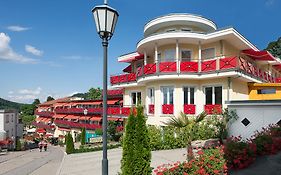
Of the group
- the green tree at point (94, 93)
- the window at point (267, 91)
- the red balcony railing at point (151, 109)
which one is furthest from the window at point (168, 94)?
the green tree at point (94, 93)

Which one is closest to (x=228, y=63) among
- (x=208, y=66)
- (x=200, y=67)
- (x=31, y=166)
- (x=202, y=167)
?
(x=208, y=66)

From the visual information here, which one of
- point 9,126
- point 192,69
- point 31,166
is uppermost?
point 192,69

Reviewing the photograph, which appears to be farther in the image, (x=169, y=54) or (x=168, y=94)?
(x=169, y=54)

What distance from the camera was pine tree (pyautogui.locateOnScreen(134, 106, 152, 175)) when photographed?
9516mm

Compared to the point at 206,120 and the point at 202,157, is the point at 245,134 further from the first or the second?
the point at 202,157

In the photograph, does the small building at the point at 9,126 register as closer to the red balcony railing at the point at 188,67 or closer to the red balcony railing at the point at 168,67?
the red balcony railing at the point at 168,67

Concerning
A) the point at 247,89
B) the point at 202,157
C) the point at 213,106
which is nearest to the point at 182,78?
the point at 213,106

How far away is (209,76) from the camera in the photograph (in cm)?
2017

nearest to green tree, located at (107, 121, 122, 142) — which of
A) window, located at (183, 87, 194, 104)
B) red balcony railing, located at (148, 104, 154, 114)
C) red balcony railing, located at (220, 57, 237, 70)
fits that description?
red balcony railing, located at (148, 104, 154, 114)

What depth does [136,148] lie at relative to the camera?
9.68m

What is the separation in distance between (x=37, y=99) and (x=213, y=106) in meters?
141

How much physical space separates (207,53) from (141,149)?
15.2m

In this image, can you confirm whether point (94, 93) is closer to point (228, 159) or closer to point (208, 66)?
point (208, 66)

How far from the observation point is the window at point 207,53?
21.9 meters
